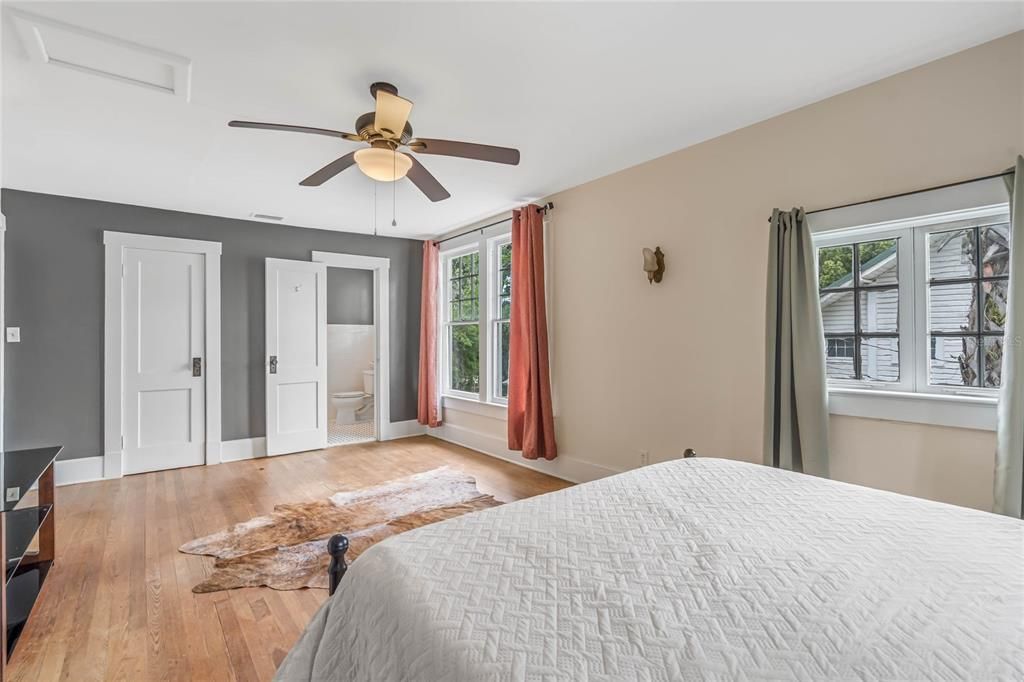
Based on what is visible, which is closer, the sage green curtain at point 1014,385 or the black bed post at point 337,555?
the black bed post at point 337,555

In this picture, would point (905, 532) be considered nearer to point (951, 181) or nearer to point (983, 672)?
point (983, 672)

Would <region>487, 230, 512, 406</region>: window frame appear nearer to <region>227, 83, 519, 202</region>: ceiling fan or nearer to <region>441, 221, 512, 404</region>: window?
<region>441, 221, 512, 404</region>: window

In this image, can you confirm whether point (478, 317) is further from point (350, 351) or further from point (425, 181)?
point (350, 351)

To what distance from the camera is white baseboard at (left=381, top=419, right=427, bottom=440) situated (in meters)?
5.61

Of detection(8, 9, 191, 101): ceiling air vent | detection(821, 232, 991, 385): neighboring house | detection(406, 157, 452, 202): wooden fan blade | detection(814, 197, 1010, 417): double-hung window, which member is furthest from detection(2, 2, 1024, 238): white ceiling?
detection(821, 232, 991, 385): neighboring house

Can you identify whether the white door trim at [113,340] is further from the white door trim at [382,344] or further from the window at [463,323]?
the window at [463,323]

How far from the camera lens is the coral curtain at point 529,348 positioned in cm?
398

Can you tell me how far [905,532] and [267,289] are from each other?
5.18 m

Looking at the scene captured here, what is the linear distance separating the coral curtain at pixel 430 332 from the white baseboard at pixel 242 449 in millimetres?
1799

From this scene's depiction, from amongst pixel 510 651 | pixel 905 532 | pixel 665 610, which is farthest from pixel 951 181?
pixel 510 651

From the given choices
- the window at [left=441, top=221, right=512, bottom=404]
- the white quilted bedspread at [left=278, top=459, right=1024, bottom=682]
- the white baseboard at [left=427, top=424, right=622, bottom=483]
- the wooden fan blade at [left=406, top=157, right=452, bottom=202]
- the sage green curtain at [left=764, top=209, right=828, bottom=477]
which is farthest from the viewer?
the window at [left=441, top=221, right=512, bottom=404]

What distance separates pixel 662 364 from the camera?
10.6 feet

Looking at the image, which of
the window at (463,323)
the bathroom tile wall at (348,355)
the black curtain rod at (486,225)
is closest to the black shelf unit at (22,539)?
the window at (463,323)

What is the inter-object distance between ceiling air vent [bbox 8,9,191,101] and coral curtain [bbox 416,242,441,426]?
334 centimetres
